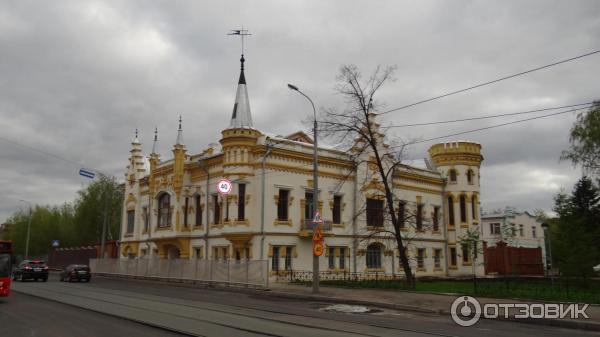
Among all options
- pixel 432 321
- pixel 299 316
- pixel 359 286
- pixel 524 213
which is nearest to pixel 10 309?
pixel 299 316

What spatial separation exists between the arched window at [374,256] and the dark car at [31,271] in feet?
78.4

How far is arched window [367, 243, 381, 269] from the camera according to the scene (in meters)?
38.2

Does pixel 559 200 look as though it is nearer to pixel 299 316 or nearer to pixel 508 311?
pixel 508 311

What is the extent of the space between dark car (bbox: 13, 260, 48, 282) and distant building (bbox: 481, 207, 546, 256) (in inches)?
2425

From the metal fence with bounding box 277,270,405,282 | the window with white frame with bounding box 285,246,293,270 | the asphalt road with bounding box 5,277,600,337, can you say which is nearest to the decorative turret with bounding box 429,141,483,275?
the metal fence with bounding box 277,270,405,282

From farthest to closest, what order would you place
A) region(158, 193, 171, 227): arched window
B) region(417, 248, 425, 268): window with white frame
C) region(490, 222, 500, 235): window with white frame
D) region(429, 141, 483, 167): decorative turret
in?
region(490, 222, 500, 235): window with white frame
region(429, 141, 483, 167): decorative turret
region(417, 248, 425, 268): window with white frame
region(158, 193, 171, 227): arched window

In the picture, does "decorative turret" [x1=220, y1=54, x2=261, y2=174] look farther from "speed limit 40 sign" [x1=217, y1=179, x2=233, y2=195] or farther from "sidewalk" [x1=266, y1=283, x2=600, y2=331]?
"sidewalk" [x1=266, y1=283, x2=600, y2=331]

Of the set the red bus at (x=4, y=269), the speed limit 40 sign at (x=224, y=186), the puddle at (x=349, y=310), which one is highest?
the speed limit 40 sign at (x=224, y=186)

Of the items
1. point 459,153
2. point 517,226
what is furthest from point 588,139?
point 517,226

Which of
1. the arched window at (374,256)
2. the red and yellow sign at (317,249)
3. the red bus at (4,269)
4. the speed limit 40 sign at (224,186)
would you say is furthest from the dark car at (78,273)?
the arched window at (374,256)

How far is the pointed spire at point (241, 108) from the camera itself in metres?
33.6

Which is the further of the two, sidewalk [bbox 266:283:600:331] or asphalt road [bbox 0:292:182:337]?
sidewalk [bbox 266:283:600:331]

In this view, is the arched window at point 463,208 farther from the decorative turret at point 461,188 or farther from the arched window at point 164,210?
the arched window at point 164,210

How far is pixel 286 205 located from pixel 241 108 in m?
7.26
